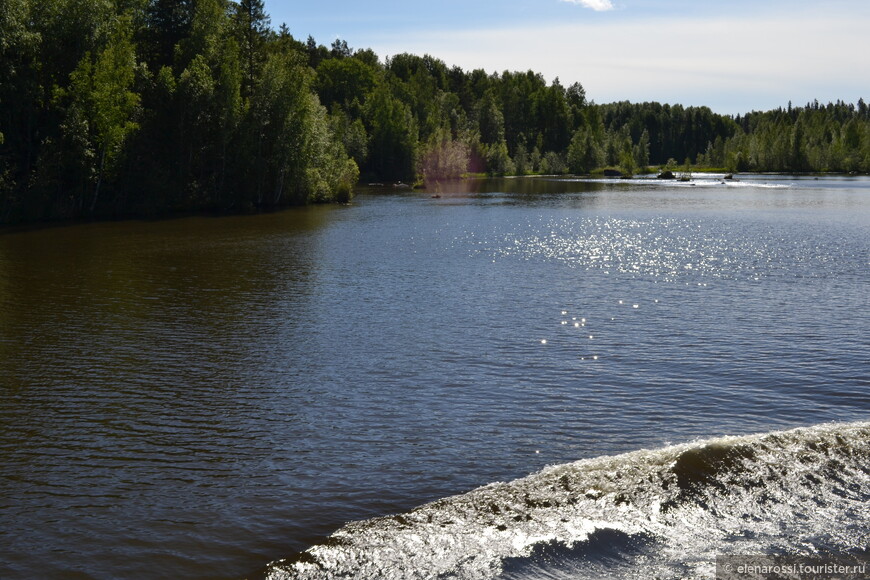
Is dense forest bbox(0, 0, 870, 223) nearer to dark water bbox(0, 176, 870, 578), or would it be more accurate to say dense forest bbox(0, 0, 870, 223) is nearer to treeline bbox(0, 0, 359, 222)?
treeline bbox(0, 0, 359, 222)

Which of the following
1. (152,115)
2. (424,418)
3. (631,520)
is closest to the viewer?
(631,520)

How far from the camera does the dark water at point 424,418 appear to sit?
15.2 metres

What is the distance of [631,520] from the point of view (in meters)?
16.0

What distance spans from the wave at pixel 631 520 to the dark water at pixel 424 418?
0.21 feet

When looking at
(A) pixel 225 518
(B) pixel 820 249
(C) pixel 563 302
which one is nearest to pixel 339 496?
(A) pixel 225 518

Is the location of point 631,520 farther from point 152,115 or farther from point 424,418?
point 152,115

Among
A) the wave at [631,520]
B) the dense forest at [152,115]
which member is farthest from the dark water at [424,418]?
the dense forest at [152,115]

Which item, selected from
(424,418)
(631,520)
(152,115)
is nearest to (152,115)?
(152,115)

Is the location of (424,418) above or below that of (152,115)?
below

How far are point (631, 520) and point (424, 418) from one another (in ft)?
26.3

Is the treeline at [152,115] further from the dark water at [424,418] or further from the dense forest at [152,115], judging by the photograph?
the dark water at [424,418]

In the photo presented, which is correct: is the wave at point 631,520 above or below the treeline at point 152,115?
below

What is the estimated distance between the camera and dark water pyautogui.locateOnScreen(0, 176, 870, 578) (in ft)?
50.0

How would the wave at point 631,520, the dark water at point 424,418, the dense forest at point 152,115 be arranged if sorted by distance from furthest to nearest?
the dense forest at point 152,115
the dark water at point 424,418
the wave at point 631,520
